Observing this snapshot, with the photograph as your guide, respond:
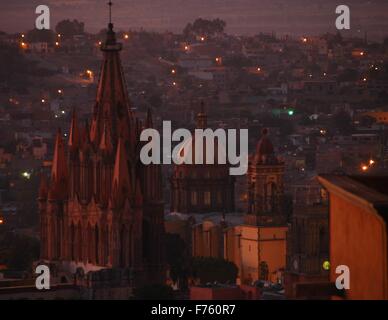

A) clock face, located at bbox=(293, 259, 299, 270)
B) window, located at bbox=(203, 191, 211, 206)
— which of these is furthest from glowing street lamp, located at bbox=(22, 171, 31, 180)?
clock face, located at bbox=(293, 259, 299, 270)

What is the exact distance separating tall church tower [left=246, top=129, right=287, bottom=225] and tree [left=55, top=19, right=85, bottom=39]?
3068 centimetres

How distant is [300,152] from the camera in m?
72.4

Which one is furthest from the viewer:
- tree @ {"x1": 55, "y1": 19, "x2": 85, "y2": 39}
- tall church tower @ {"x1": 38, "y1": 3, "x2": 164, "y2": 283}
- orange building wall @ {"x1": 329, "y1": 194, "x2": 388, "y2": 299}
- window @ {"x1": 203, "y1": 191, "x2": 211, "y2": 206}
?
tree @ {"x1": 55, "y1": 19, "x2": 85, "y2": 39}

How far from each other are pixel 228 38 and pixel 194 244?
5026 cm

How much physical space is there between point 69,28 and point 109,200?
43804mm

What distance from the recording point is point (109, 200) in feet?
137

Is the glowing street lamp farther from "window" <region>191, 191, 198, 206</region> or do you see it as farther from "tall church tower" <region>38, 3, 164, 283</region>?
"tall church tower" <region>38, 3, 164, 283</region>

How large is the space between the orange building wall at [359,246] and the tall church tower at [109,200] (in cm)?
3046

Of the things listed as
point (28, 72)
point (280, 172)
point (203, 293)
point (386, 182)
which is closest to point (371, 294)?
point (386, 182)

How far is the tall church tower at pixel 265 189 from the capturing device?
47594 millimetres

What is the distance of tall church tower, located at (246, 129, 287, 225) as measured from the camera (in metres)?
47.6

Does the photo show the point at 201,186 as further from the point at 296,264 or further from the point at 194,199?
the point at 296,264

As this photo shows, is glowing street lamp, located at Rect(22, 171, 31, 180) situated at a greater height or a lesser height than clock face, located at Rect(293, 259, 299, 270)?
lesser

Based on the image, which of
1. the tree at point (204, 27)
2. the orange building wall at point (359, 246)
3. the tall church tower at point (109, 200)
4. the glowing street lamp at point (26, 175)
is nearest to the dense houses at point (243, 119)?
the glowing street lamp at point (26, 175)
